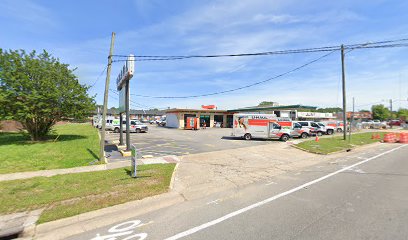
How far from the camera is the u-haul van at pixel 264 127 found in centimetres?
2328

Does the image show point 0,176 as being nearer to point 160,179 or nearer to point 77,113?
point 160,179

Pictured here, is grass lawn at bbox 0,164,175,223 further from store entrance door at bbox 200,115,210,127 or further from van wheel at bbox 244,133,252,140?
store entrance door at bbox 200,115,210,127

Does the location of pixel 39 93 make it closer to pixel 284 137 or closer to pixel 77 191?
pixel 77 191

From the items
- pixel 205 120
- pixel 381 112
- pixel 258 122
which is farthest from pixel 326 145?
pixel 381 112

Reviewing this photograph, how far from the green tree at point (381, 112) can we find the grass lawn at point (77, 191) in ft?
367

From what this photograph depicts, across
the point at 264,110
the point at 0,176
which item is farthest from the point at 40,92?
the point at 264,110

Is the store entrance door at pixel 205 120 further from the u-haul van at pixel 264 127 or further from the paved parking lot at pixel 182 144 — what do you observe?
the u-haul van at pixel 264 127

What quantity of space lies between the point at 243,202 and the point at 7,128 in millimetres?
37088

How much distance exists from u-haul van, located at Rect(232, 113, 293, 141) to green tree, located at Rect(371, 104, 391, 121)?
306ft

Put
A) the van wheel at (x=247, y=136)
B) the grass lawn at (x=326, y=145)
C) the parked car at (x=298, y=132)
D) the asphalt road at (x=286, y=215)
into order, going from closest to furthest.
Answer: the asphalt road at (x=286, y=215) → the grass lawn at (x=326, y=145) → the van wheel at (x=247, y=136) → the parked car at (x=298, y=132)

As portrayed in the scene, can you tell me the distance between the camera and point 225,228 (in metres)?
4.42

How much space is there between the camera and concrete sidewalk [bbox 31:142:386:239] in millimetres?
4633

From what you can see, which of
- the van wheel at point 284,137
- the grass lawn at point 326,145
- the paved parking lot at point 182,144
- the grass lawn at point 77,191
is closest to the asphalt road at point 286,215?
the grass lawn at point 77,191

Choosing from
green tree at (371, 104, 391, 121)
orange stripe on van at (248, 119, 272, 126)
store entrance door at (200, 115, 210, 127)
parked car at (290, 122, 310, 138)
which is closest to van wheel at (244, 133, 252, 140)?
orange stripe on van at (248, 119, 272, 126)
